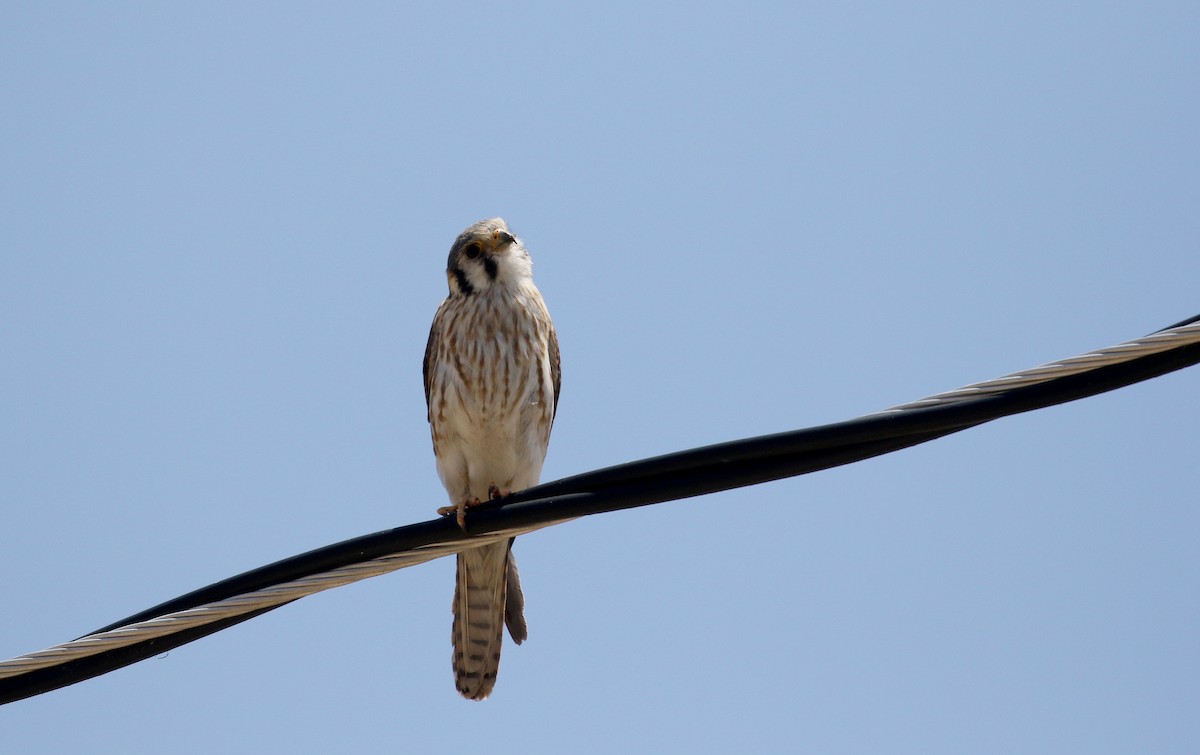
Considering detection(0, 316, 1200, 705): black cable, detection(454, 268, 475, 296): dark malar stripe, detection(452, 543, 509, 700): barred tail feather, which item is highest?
detection(454, 268, 475, 296): dark malar stripe

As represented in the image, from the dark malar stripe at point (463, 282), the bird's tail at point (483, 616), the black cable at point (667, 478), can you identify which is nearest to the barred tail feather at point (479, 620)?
the bird's tail at point (483, 616)

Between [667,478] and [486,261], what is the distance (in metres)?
3.01

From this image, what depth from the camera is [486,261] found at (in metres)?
6.09

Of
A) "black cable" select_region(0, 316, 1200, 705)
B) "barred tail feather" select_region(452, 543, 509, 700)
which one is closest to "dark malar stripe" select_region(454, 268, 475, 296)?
"barred tail feather" select_region(452, 543, 509, 700)

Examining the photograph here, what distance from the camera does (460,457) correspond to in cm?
579

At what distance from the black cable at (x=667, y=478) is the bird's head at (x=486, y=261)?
250cm

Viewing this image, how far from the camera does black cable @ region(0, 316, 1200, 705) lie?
2.92 meters

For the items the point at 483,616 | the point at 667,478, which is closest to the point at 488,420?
the point at 483,616

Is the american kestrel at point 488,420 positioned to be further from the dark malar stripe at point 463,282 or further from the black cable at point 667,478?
the black cable at point 667,478

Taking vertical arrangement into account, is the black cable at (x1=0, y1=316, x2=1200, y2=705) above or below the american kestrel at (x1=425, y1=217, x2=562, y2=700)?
below

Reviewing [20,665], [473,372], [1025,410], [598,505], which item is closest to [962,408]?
[1025,410]

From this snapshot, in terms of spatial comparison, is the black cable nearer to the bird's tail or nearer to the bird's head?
the bird's tail

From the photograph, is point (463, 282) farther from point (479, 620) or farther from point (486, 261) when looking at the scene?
point (479, 620)

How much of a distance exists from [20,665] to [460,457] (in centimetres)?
262
